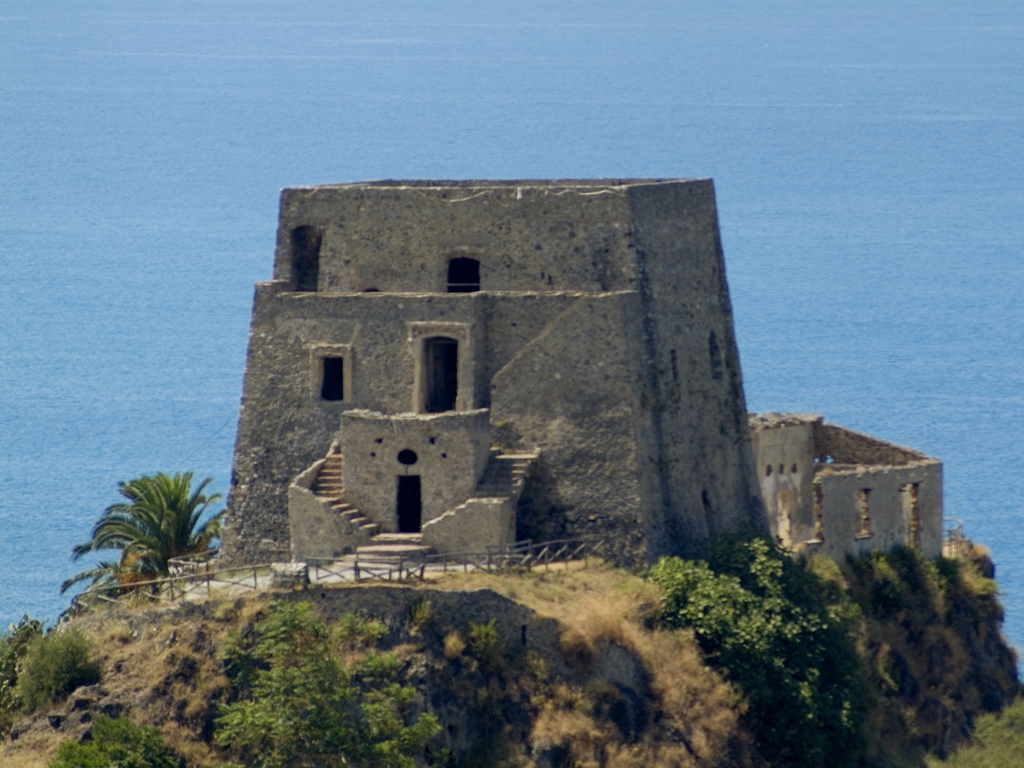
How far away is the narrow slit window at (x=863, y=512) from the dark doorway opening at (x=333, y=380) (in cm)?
1412

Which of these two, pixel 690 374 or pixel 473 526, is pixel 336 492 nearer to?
pixel 473 526

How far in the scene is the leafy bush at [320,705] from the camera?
5253cm

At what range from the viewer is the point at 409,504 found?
5984 cm

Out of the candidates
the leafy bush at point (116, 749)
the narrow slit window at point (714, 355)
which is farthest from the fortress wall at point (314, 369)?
the leafy bush at point (116, 749)

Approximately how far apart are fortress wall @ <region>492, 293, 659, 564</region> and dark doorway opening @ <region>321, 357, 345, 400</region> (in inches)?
184

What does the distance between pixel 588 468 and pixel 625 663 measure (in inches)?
192

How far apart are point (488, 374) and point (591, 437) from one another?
2.78 meters

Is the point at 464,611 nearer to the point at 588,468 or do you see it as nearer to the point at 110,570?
the point at 588,468

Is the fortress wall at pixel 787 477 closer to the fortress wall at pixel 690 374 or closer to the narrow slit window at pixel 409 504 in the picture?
the fortress wall at pixel 690 374

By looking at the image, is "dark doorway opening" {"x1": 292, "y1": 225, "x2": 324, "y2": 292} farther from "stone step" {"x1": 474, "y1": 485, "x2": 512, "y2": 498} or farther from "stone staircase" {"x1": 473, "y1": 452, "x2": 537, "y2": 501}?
"stone step" {"x1": 474, "y1": 485, "x2": 512, "y2": 498}

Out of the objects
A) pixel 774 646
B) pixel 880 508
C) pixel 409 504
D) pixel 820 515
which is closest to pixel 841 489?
pixel 820 515

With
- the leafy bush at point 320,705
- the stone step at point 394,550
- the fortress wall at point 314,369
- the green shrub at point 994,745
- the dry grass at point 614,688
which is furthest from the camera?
the green shrub at point 994,745

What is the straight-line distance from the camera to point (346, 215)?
6253 centimetres

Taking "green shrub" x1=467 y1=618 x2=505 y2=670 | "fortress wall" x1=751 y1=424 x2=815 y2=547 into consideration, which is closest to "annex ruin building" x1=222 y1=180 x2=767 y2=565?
"green shrub" x1=467 y1=618 x2=505 y2=670
